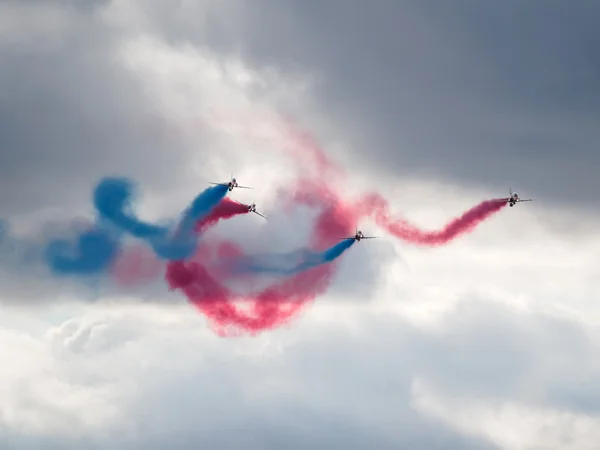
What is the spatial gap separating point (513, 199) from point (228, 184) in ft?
135

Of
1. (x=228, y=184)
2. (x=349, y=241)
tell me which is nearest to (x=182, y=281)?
(x=228, y=184)

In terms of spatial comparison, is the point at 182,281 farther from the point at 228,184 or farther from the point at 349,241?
the point at 349,241

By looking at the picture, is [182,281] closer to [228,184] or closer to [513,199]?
[228,184]

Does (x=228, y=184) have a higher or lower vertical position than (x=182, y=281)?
higher

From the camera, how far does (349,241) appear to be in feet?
421

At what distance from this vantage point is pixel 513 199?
425ft

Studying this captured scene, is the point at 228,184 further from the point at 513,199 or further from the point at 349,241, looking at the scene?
the point at 513,199

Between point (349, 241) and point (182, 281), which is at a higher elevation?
point (349, 241)

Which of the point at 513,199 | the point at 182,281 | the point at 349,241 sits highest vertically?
the point at 513,199

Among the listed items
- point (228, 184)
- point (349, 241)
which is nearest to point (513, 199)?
point (349, 241)

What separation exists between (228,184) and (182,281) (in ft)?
49.1

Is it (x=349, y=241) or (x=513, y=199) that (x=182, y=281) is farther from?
(x=513, y=199)

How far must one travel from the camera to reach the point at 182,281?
124562 mm

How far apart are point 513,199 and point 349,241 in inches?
966
